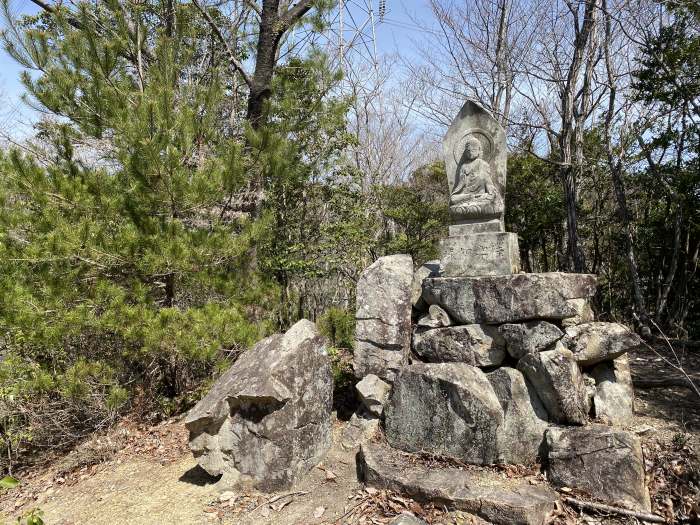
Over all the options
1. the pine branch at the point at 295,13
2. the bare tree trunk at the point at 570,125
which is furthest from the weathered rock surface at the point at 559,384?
the pine branch at the point at 295,13

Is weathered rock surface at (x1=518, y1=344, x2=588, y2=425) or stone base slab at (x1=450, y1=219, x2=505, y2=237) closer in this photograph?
weathered rock surface at (x1=518, y1=344, x2=588, y2=425)

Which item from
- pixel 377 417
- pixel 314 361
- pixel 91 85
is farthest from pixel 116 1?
pixel 377 417

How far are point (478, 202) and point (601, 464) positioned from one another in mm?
2230

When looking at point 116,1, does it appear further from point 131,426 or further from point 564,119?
point 564,119

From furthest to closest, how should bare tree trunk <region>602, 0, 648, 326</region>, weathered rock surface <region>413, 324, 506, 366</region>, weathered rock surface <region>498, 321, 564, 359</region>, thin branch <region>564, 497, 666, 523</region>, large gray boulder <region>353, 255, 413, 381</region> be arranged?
bare tree trunk <region>602, 0, 648, 326</region>
large gray boulder <region>353, 255, 413, 381</region>
weathered rock surface <region>413, 324, 506, 366</region>
weathered rock surface <region>498, 321, 564, 359</region>
thin branch <region>564, 497, 666, 523</region>

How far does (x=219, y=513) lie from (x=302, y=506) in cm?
58

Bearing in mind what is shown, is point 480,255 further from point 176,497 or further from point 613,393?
point 176,497

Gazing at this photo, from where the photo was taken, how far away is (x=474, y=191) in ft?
13.5

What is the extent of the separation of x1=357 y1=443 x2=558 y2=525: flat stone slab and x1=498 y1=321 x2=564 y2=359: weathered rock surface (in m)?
0.96

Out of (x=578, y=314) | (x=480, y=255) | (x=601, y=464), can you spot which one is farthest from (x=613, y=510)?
(x=480, y=255)

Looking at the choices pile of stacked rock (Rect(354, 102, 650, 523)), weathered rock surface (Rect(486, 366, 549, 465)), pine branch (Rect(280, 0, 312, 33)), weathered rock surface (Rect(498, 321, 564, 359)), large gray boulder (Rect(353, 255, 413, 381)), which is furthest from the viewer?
pine branch (Rect(280, 0, 312, 33))

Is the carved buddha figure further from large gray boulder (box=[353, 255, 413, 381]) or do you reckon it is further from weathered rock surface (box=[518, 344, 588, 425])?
weathered rock surface (box=[518, 344, 588, 425])

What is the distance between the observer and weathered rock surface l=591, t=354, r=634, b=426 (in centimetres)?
360

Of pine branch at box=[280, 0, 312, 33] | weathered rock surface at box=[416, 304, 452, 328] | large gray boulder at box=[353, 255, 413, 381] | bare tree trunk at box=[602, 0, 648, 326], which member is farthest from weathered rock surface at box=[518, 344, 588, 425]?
pine branch at box=[280, 0, 312, 33]
